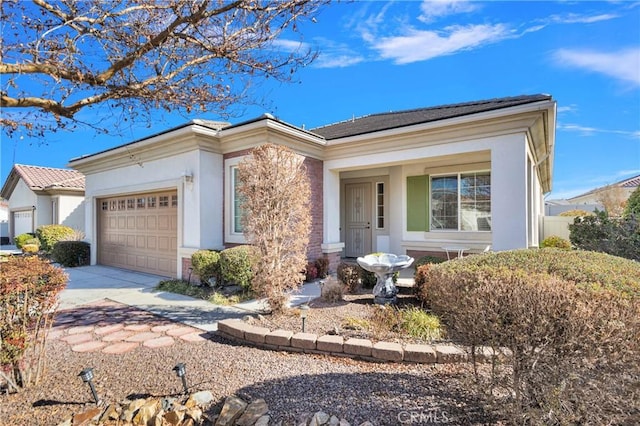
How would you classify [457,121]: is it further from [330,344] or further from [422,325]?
[330,344]

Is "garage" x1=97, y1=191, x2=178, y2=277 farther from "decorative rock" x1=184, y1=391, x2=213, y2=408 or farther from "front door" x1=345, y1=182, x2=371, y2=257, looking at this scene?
"decorative rock" x1=184, y1=391, x2=213, y2=408

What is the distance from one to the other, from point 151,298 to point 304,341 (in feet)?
16.0

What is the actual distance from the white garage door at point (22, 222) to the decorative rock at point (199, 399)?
2402 centimetres

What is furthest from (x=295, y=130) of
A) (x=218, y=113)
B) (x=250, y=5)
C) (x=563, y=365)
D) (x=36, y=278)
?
(x=563, y=365)

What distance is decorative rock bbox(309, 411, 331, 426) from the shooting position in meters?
2.62

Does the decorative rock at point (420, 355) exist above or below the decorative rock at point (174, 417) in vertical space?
above

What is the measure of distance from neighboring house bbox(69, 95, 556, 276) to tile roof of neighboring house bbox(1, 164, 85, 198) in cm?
909

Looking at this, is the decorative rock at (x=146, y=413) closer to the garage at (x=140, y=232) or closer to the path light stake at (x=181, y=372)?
the path light stake at (x=181, y=372)

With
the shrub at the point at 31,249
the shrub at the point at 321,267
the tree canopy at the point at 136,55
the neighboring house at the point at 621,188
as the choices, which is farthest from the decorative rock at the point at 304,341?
the neighboring house at the point at 621,188

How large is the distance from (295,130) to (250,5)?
4.33m

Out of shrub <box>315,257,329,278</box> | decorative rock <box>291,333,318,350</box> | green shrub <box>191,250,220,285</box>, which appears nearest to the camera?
decorative rock <box>291,333,318,350</box>

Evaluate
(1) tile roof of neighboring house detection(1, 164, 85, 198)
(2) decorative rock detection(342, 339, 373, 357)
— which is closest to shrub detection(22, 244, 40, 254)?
(1) tile roof of neighboring house detection(1, 164, 85, 198)

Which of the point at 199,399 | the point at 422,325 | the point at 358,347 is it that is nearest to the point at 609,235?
the point at 422,325

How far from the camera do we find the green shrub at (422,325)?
4457mm
